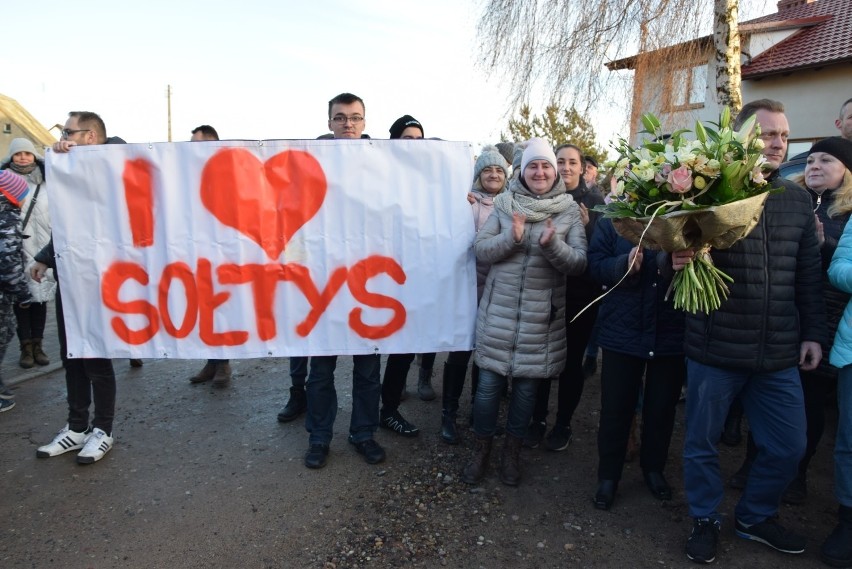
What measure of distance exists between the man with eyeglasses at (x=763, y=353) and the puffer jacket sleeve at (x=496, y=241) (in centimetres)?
96

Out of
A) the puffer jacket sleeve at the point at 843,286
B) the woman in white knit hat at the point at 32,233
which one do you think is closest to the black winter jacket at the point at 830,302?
the puffer jacket sleeve at the point at 843,286

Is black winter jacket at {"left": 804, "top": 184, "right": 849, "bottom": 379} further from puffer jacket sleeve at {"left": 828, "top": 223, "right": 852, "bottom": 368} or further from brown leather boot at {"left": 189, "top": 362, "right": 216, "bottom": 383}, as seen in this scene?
brown leather boot at {"left": 189, "top": 362, "right": 216, "bottom": 383}

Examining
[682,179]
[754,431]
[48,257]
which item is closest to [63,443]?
[48,257]

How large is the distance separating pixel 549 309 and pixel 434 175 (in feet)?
3.86

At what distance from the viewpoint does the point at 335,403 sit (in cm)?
392

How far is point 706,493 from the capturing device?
2877mm

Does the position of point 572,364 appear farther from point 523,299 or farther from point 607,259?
point 607,259

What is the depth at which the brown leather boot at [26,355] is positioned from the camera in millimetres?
5898

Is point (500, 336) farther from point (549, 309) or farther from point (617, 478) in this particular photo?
point (617, 478)

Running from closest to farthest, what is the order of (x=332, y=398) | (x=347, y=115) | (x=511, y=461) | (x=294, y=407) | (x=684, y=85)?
(x=511, y=461), (x=332, y=398), (x=347, y=115), (x=294, y=407), (x=684, y=85)

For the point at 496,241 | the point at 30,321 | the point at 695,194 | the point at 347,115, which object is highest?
the point at 347,115

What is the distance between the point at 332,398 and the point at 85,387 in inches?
67.8

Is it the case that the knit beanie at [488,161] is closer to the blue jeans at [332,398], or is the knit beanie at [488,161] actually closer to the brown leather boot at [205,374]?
the blue jeans at [332,398]

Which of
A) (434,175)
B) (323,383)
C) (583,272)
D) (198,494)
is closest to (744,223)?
(583,272)
